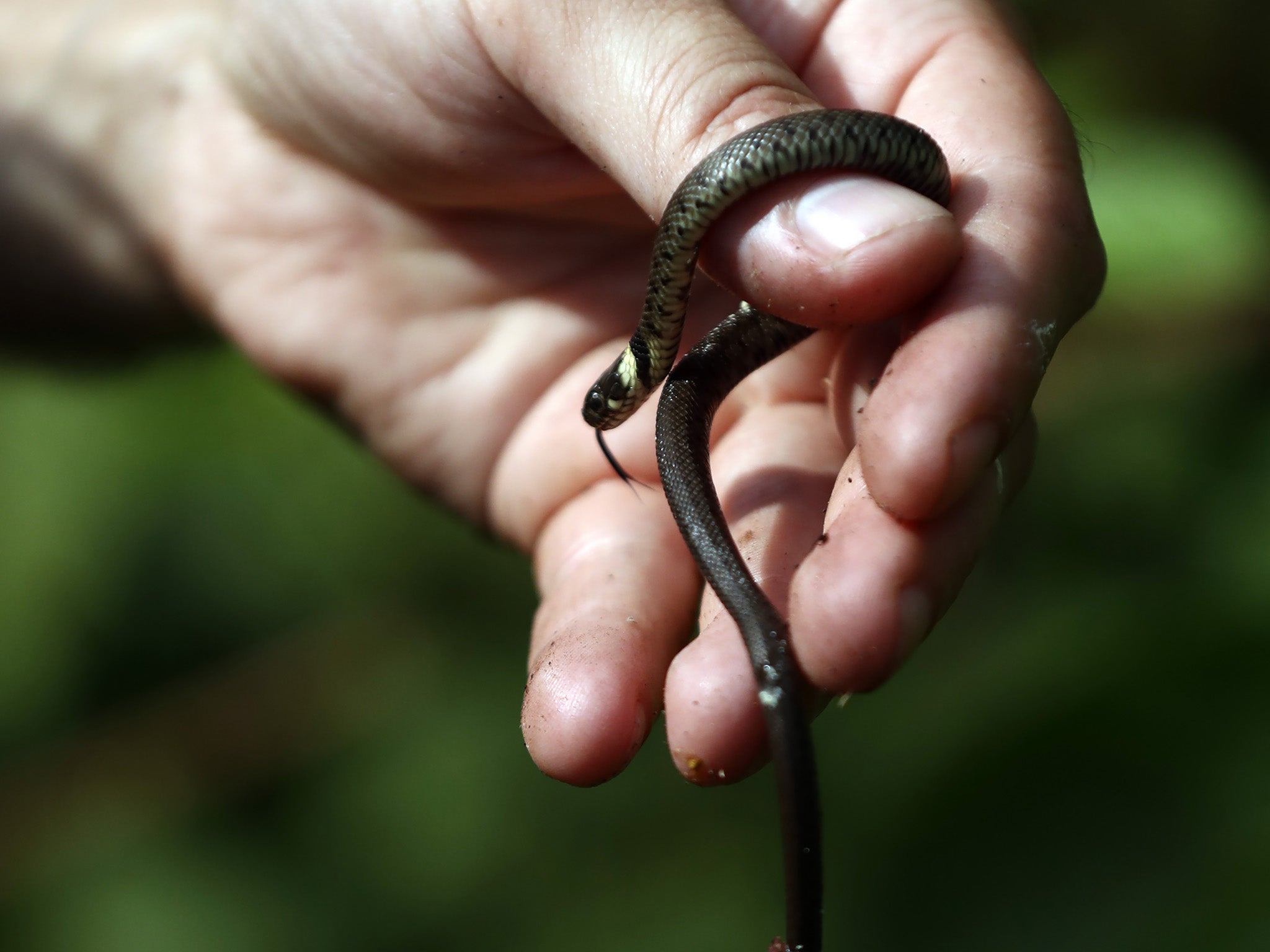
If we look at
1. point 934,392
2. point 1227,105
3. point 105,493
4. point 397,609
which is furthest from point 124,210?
point 1227,105

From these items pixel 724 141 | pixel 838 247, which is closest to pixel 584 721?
pixel 838 247

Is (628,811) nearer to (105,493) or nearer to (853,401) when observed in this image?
(853,401)

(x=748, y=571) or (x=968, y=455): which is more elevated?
(x=968, y=455)

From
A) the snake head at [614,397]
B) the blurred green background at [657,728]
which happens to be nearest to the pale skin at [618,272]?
the snake head at [614,397]

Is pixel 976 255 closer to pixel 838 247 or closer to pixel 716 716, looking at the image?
pixel 838 247

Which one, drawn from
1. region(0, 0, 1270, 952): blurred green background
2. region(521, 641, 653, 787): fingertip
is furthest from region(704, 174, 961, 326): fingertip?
region(0, 0, 1270, 952): blurred green background

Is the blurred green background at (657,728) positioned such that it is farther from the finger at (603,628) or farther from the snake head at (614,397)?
the snake head at (614,397)
